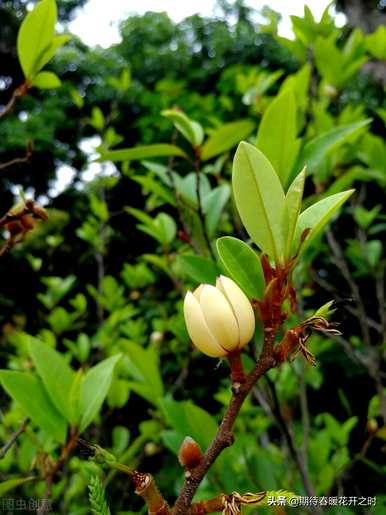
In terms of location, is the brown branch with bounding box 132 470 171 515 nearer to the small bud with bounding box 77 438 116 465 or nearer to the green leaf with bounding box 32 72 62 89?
the small bud with bounding box 77 438 116 465

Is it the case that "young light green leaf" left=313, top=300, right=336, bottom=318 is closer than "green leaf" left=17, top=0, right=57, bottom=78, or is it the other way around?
"young light green leaf" left=313, top=300, right=336, bottom=318

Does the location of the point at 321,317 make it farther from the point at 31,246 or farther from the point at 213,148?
the point at 31,246

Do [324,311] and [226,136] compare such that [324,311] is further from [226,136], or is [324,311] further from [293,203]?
[226,136]

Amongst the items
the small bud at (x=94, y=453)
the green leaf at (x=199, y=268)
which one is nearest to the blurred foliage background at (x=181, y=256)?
the green leaf at (x=199, y=268)

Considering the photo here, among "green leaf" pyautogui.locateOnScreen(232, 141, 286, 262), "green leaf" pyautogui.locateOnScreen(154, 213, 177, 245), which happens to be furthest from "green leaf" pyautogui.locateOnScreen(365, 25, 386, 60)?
"green leaf" pyautogui.locateOnScreen(232, 141, 286, 262)

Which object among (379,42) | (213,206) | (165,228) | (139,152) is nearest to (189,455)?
(139,152)

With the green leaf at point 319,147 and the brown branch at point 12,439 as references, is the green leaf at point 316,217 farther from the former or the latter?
the brown branch at point 12,439
